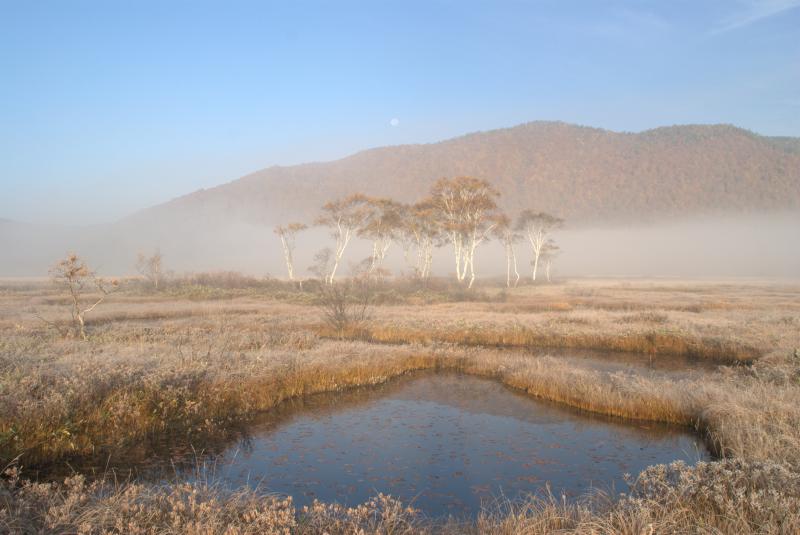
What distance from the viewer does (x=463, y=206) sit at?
59.1 metres

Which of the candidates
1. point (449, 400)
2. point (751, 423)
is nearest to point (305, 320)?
point (449, 400)

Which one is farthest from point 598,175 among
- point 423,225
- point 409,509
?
point 409,509

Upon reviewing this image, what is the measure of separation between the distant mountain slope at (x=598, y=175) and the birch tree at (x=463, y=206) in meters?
110

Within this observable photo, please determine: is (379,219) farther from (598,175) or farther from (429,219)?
(598,175)

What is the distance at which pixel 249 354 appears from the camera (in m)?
17.8

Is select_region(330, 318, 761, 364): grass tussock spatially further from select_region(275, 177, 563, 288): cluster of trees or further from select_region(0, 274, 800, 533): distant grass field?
select_region(275, 177, 563, 288): cluster of trees

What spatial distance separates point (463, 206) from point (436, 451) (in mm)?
49352

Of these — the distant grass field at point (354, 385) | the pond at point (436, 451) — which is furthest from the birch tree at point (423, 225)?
the pond at point (436, 451)

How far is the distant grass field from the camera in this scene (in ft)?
20.8

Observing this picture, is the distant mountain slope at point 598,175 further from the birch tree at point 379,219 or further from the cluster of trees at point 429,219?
the birch tree at point 379,219

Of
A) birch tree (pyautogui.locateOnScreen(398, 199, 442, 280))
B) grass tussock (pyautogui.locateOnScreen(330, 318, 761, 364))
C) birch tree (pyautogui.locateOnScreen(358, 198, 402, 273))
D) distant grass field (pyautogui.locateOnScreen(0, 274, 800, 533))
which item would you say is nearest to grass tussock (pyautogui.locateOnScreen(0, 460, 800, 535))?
distant grass field (pyautogui.locateOnScreen(0, 274, 800, 533))

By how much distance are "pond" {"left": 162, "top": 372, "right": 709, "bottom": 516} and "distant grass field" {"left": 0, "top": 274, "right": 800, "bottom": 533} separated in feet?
2.71

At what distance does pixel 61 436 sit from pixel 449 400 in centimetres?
1031

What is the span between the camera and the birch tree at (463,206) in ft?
192
